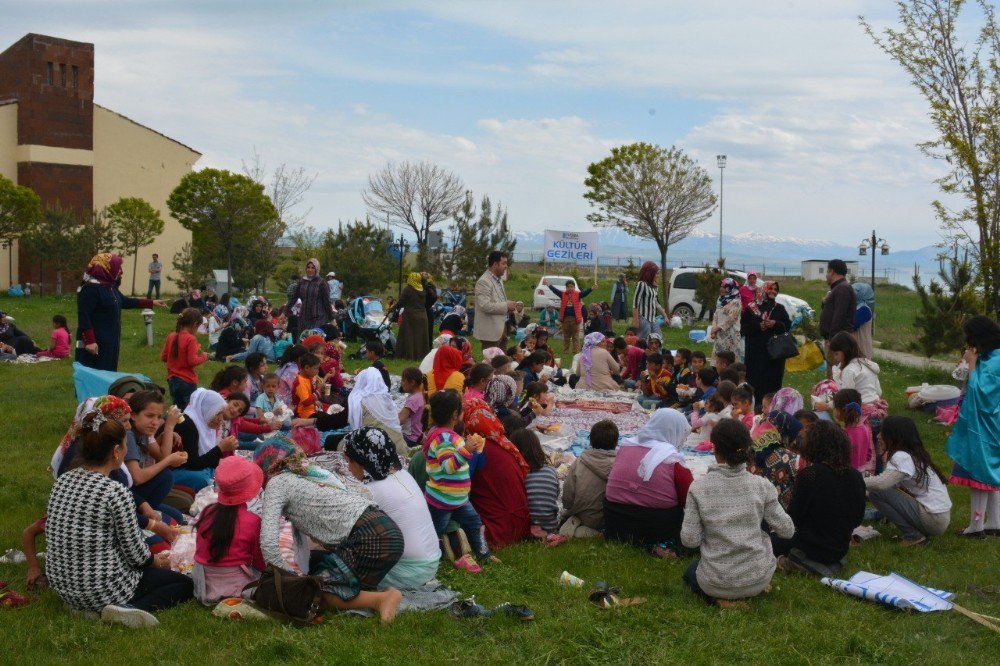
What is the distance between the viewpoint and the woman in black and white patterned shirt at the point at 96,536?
484 cm

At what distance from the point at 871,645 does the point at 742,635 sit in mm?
618

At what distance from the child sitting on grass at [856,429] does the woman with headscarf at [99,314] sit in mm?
6716

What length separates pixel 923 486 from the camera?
6488 mm

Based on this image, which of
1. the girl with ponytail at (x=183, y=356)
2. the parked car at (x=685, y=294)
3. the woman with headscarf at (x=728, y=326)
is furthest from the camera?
the parked car at (x=685, y=294)

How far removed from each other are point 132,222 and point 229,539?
3369 cm

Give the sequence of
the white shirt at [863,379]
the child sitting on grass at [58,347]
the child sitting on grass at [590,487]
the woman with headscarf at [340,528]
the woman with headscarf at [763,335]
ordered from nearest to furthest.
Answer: the woman with headscarf at [340,528], the child sitting on grass at [590,487], the white shirt at [863,379], the woman with headscarf at [763,335], the child sitting on grass at [58,347]

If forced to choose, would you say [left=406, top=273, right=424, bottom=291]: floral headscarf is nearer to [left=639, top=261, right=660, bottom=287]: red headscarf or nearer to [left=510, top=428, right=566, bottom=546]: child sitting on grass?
[left=639, top=261, right=660, bottom=287]: red headscarf

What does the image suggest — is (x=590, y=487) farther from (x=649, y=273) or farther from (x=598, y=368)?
(x=649, y=273)

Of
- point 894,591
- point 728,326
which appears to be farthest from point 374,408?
point 728,326

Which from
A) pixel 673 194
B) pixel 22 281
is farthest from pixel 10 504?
pixel 22 281

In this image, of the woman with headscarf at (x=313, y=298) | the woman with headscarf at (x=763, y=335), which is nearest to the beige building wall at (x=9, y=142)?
the woman with headscarf at (x=313, y=298)

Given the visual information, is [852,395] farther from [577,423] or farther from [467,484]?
[577,423]

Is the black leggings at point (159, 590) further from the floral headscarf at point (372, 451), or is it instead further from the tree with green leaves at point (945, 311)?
the tree with green leaves at point (945, 311)

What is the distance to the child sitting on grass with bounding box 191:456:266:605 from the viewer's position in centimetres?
506
